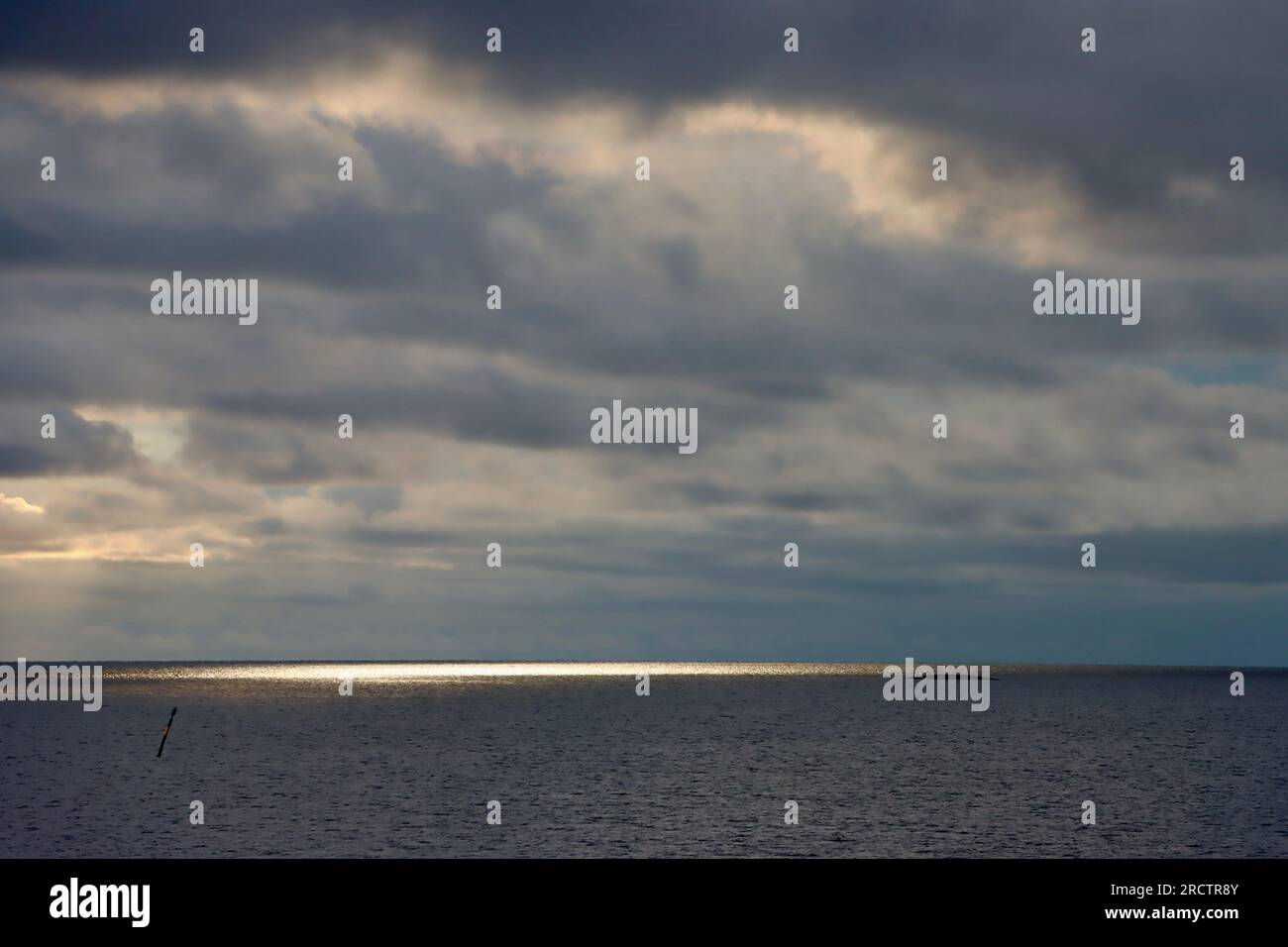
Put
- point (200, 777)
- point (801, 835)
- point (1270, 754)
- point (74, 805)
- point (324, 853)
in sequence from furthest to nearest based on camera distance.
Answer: point (1270, 754) < point (200, 777) < point (74, 805) < point (801, 835) < point (324, 853)

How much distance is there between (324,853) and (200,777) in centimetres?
4746

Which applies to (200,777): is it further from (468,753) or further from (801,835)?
(801,835)

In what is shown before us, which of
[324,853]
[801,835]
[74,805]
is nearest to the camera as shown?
[324,853]

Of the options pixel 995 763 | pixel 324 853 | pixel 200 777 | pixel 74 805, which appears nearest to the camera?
pixel 324 853

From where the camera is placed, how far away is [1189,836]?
78.2 m

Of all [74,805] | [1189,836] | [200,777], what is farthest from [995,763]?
[74,805]

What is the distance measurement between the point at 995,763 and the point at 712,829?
6102 centimetres
